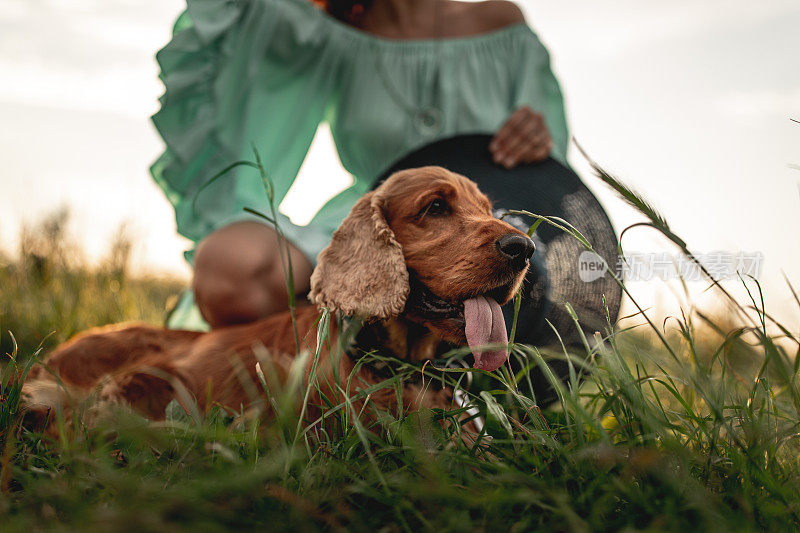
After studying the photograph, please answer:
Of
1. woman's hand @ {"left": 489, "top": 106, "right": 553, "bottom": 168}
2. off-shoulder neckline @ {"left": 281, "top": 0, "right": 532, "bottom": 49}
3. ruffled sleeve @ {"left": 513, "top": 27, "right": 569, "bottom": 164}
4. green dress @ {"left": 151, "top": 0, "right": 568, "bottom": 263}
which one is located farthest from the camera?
off-shoulder neckline @ {"left": 281, "top": 0, "right": 532, "bottom": 49}

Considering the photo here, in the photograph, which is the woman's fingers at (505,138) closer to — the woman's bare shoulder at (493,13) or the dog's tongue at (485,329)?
the dog's tongue at (485,329)

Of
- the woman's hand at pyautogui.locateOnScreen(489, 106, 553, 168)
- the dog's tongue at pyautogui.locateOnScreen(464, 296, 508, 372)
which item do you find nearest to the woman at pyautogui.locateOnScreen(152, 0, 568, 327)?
the woman's hand at pyautogui.locateOnScreen(489, 106, 553, 168)

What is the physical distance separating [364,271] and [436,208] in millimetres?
315

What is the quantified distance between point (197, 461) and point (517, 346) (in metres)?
0.70

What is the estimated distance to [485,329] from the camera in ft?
4.67

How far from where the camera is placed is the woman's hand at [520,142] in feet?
6.26

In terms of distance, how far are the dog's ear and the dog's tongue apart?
200mm

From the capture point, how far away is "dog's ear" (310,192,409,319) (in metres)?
1.52

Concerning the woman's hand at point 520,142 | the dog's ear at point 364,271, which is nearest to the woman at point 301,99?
the woman's hand at point 520,142

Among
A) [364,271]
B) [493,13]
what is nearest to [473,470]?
[364,271]

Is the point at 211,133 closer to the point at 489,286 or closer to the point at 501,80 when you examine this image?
the point at 501,80

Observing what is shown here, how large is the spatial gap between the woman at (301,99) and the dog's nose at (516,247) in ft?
4.77

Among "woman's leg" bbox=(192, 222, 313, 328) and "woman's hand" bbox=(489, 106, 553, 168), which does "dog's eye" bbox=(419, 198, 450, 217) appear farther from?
"woman's leg" bbox=(192, 222, 313, 328)

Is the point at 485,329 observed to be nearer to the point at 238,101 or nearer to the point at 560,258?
the point at 560,258
